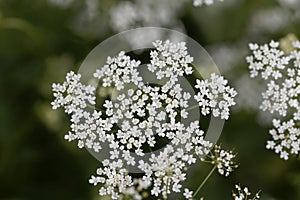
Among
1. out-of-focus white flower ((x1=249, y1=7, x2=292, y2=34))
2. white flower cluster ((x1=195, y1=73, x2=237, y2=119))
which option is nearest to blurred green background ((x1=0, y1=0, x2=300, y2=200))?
out-of-focus white flower ((x1=249, y1=7, x2=292, y2=34))

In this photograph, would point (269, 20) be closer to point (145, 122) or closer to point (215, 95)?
point (215, 95)

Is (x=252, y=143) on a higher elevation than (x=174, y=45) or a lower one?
higher

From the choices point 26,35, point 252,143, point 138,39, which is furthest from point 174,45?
point 26,35

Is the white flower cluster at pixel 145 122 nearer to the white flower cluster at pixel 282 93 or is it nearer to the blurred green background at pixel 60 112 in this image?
the white flower cluster at pixel 282 93

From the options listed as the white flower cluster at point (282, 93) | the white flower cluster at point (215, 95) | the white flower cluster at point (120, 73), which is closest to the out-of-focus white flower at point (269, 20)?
the white flower cluster at point (282, 93)

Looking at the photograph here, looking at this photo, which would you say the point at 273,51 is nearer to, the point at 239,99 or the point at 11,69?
the point at 239,99

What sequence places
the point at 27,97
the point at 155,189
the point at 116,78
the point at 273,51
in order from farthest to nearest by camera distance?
1. the point at 27,97
2. the point at 273,51
3. the point at 116,78
4. the point at 155,189

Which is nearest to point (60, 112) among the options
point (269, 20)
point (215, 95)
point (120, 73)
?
point (120, 73)
